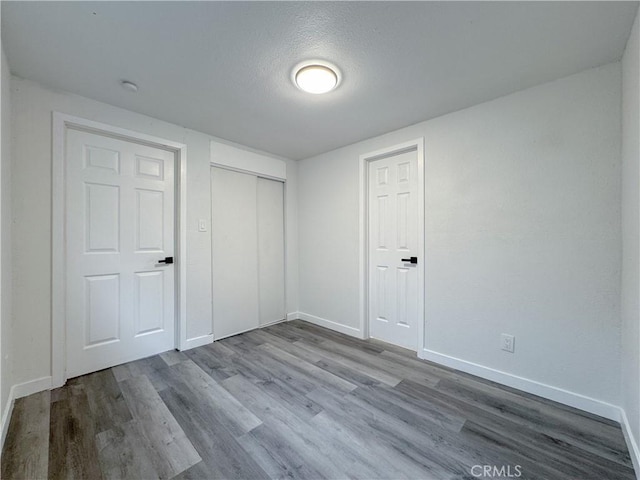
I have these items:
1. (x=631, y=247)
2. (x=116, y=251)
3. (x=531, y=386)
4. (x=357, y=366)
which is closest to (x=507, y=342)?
(x=531, y=386)

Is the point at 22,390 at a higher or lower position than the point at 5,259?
lower

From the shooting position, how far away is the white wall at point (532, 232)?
5.43ft

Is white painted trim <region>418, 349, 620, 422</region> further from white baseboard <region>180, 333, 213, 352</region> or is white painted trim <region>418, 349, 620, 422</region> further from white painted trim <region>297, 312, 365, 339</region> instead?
white baseboard <region>180, 333, 213, 352</region>

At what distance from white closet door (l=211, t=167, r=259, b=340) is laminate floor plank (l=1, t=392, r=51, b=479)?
4.61ft

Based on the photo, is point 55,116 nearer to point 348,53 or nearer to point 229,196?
point 229,196

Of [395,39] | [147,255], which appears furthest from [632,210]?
[147,255]

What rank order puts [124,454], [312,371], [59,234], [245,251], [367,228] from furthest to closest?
[245,251], [367,228], [312,371], [59,234], [124,454]

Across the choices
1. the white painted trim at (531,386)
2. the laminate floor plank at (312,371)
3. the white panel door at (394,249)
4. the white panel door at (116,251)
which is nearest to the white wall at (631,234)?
the white painted trim at (531,386)

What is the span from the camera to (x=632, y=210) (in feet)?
4.53

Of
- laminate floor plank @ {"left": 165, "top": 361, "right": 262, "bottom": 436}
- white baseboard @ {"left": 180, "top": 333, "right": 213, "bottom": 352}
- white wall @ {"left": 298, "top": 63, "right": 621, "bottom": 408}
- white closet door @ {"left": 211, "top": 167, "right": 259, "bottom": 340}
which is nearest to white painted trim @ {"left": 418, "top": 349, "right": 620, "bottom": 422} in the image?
white wall @ {"left": 298, "top": 63, "right": 621, "bottom": 408}

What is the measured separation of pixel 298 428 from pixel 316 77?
7.36 ft

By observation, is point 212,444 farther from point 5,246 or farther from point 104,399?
point 5,246

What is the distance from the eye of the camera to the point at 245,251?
324cm

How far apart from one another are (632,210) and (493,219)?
29.4 inches
